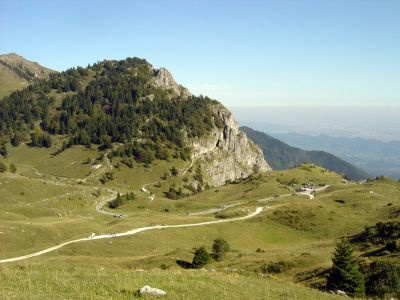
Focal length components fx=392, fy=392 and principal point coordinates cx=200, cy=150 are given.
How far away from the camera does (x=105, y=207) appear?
150 meters

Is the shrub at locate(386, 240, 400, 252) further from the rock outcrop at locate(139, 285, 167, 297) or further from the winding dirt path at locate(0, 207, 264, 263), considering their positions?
the winding dirt path at locate(0, 207, 264, 263)

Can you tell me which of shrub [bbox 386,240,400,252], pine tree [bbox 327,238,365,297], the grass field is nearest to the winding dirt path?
the grass field

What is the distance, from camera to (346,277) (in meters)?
35.5

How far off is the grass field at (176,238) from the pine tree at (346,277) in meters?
4.79

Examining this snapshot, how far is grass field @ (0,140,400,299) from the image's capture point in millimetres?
22922

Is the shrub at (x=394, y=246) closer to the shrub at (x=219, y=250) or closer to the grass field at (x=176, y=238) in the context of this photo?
the grass field at (x=176, y=238)

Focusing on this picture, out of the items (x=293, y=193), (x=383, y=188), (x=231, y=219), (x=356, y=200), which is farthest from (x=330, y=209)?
(x=293, y=193)

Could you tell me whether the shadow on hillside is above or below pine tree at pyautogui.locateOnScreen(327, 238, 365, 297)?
below

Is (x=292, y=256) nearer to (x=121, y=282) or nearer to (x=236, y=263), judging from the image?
(x=236, y=263)

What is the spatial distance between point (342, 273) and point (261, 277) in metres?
8.56

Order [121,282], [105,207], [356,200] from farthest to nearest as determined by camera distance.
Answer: [105,207] → [356,200] → [121,282]

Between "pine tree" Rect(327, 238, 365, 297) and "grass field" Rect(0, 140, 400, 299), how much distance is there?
15.7 feet

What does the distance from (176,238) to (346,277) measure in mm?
56577

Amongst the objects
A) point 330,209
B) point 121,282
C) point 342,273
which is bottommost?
point 330,209
